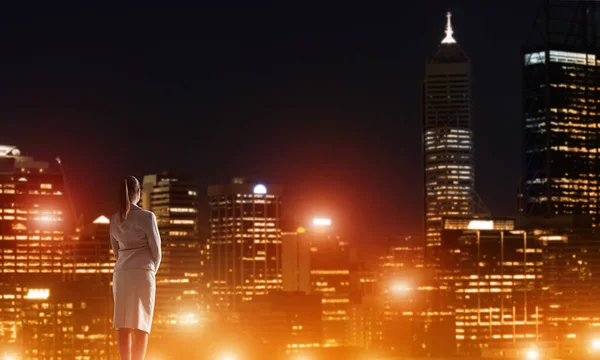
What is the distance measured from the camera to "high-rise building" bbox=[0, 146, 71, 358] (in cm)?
6575

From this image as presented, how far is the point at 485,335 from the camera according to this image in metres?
73.0

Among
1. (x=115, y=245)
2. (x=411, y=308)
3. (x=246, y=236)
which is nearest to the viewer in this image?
(x=115, y=245)

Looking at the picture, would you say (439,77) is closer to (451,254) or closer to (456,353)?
(451,254)

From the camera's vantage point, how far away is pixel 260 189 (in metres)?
94.2

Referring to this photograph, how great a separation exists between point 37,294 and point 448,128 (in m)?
A: 47.7

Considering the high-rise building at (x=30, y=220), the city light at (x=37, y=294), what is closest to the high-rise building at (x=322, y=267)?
the high-rise building at (x=30, y=220)

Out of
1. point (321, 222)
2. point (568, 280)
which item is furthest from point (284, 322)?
point (321, 222)

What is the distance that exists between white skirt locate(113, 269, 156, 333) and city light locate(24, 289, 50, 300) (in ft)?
167

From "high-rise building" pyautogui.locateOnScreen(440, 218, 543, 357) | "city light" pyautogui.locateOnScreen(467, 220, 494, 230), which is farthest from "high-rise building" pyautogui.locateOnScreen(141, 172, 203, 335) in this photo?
"city light" pyautogui.locateOnScreen(467, 220, 494, 230)

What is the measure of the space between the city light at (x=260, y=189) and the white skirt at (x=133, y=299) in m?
89.7

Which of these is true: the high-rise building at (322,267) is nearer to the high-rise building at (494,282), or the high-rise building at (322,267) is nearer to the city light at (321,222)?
the city light at (321,222)

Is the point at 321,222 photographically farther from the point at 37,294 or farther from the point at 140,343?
the point at 140,343

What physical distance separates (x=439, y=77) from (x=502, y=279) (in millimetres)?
24906

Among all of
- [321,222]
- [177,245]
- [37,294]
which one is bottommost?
[37,294]
